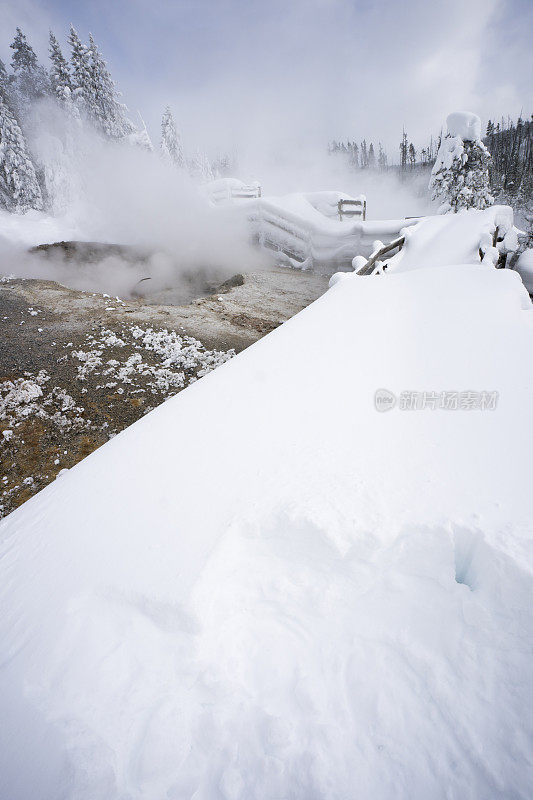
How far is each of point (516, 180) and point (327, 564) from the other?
2208 inches

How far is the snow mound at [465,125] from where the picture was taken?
1499cm

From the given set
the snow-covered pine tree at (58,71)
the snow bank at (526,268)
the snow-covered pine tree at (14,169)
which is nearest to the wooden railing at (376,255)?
the snow bank at (526,268)

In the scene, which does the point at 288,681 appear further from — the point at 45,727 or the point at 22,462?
the point at 22,462

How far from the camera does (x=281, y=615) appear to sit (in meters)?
1.53

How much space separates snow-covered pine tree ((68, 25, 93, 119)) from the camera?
22328 mm

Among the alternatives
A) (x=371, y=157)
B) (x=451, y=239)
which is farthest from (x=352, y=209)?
(x=371, y=157)

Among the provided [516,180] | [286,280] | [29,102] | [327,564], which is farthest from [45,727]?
[516,180]

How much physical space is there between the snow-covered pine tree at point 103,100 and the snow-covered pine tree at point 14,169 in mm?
5221

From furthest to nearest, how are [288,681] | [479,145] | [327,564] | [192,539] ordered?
[479,145], [192,539], [327,564], [288,681]

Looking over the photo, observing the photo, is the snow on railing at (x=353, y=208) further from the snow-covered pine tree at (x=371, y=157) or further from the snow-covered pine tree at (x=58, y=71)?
the snow-covered pine tree at (x=371, y=157)

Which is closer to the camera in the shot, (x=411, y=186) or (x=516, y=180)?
(x=516, y=180)

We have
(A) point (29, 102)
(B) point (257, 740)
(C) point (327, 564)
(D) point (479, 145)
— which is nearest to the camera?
(B) point (257, 740)

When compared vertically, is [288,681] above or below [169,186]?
below

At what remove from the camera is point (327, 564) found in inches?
65.3
